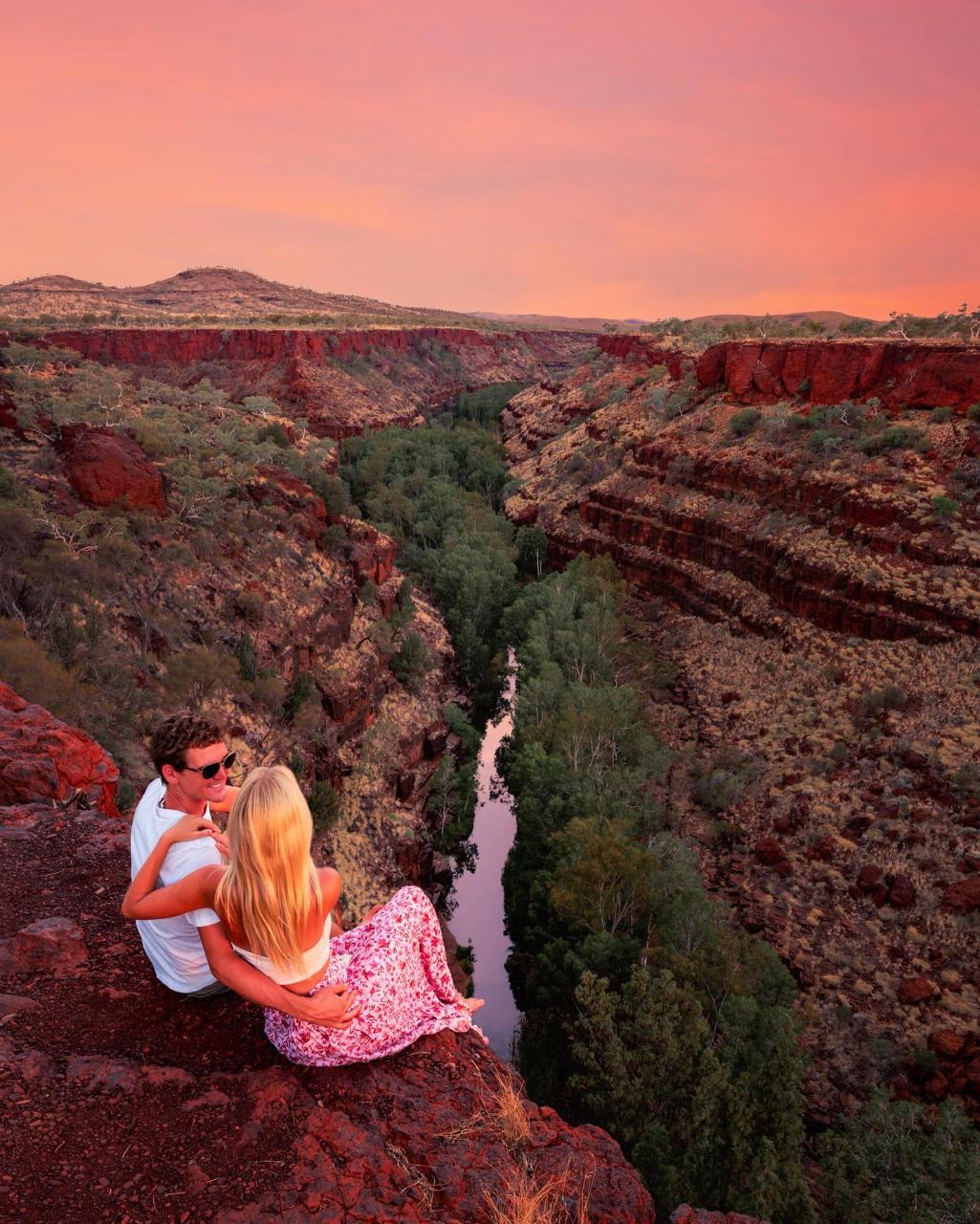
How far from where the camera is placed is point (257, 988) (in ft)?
11.8

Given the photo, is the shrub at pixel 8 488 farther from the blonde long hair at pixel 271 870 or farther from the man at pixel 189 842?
the blonde long hair at pixel 271 870

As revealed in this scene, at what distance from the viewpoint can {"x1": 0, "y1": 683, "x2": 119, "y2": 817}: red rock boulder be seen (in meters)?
7.13

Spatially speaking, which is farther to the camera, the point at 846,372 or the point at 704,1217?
the point at 846,372

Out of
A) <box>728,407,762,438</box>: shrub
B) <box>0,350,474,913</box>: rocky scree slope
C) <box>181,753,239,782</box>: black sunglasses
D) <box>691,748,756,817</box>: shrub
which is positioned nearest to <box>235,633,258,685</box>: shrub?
<box>0,350,474,913</box>: rocky scree slope

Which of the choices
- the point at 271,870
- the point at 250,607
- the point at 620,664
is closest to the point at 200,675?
the point at 250,607

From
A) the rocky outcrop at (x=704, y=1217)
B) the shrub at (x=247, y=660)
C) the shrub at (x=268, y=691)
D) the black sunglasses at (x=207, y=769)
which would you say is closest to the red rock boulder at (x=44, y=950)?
the black sunglasses at (x=207, y=769)

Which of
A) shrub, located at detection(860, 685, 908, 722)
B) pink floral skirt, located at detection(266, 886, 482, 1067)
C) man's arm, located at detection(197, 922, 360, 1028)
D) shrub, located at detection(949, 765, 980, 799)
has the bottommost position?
shrub, located at detection(949, 765, 980, 799)

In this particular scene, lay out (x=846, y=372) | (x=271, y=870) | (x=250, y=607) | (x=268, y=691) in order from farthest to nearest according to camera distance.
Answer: (x=846, y=372) < (x=250, y=607) < (x=268, y=691) < (x=271, y=870)

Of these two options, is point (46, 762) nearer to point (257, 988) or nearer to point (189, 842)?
point (189, 842)

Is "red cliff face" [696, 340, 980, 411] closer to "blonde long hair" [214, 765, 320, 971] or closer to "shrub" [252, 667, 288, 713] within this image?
"shrub" [252, 667, 288, 713]

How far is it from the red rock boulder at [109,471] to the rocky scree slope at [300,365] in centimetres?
3524

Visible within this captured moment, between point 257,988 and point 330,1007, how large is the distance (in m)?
0.41

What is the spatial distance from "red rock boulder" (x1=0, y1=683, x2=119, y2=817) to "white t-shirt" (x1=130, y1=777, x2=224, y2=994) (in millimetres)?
3677

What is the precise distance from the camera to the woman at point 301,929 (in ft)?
10.5
